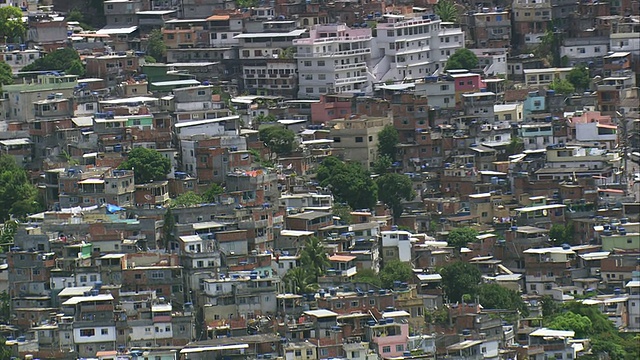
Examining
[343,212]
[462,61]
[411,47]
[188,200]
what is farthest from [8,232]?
[462,61]

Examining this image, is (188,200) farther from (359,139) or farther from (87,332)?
(359,139)

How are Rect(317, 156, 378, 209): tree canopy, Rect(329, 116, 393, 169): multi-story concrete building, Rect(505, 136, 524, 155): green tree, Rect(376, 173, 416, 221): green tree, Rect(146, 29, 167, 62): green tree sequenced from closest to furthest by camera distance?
Rect(317, 156, 378, 209): tree canopy, Rect(376, 173, 416, 221): green tree, Rect(329, 116, 393, 169): multi-story concrete building, Rect(505, 136, 524, 155): green tree, Rect(146, 29, 167, 62): green tree

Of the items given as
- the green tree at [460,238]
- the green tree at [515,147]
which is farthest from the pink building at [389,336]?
the green tree at [515,147]

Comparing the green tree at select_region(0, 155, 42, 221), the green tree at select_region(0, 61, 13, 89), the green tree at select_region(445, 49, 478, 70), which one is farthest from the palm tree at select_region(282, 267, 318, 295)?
the green tree at select_region(445, 49, 478, 70)

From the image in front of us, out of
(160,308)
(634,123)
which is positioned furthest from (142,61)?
(160,308)

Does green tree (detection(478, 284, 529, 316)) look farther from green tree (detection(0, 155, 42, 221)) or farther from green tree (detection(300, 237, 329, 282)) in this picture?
green tree (detection(0, 155, 42, 221))

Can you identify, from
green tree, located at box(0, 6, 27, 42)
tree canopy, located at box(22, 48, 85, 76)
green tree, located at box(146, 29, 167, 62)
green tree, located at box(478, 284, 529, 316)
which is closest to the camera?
green tree, located at box(478, 284, 529, 316)

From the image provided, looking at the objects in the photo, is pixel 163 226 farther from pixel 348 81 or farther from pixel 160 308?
pixel 348 81
